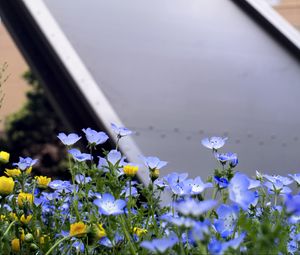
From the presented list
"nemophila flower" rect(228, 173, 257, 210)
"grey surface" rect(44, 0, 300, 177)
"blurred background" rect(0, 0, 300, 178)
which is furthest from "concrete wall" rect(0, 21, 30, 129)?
"nemophila flower" rect(228, 173, 257, 210)

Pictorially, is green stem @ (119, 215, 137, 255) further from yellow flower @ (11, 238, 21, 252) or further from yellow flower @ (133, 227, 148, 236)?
yellow flower @ (11, 238, 21, 252)

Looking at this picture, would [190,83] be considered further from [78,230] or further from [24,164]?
[78,230]

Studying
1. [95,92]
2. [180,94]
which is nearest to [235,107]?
[180,94]

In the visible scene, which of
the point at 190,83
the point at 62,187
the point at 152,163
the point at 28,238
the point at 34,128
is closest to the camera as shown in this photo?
the point at 28,238

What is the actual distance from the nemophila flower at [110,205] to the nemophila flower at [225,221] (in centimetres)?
16

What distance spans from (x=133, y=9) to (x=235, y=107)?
80 centimetres

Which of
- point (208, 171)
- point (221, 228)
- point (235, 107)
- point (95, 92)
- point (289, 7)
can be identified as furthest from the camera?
point (289, 7)

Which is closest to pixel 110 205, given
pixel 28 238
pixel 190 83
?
pixel 28 238

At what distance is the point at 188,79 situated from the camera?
10.4 feet

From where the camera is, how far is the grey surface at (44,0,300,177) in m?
2.87

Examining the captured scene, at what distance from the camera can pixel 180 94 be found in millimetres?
3070

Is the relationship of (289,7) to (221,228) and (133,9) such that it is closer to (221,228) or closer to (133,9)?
(133,9)

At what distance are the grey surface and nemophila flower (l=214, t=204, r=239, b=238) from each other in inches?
66.7

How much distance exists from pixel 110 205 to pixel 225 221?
19 cm
